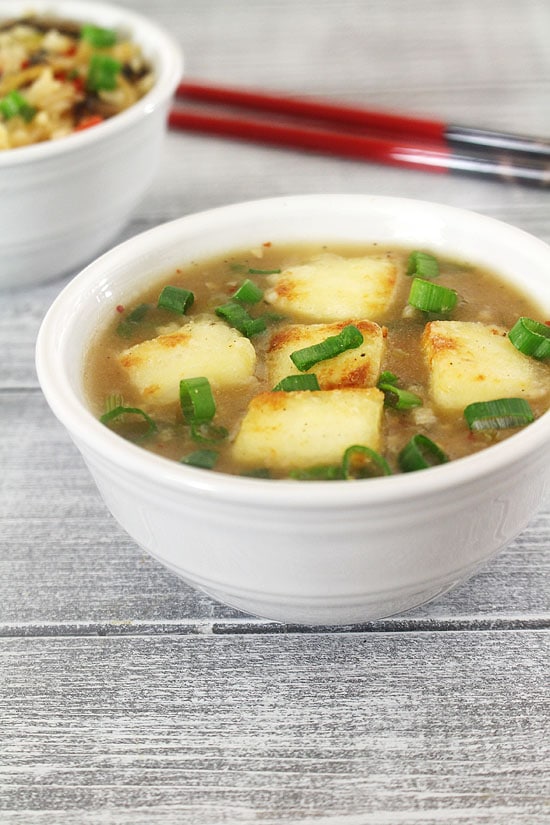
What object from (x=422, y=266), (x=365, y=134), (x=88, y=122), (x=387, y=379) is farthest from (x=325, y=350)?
(x=365, y=134)

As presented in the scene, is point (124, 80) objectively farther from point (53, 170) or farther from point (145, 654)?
point (145, 654)

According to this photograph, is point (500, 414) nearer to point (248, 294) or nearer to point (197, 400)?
point (197, 400)

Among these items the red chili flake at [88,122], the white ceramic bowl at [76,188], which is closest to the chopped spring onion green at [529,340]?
the white ceramic bowl at [76,188]

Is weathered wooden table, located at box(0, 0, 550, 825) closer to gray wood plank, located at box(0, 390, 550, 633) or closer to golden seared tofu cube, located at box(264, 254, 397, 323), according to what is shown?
gray wood plank, located at box(0, 390, 550, 633)

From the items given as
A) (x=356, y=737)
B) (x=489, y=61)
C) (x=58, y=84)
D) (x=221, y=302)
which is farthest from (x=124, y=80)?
(x=356, y=737)

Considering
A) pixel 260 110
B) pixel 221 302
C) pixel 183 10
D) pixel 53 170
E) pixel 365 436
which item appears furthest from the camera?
pixel 183 10

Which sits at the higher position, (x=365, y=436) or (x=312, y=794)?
(x=365, y=436)

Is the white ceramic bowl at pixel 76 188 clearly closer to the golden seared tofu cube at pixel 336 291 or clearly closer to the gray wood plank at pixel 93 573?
the gray wood plank at pixel 93 573
